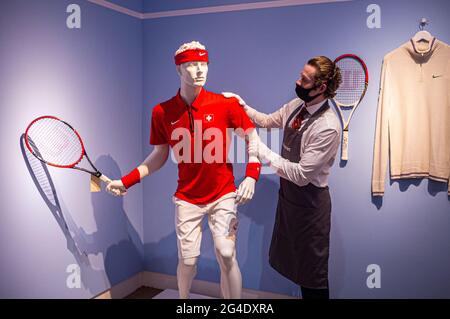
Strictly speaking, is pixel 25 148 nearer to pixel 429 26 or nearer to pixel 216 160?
pixel 216 160

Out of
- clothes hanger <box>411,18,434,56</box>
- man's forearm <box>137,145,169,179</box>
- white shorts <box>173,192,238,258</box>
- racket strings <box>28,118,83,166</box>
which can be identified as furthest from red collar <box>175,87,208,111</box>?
clothes hanger <box>411,18,434,56</box>

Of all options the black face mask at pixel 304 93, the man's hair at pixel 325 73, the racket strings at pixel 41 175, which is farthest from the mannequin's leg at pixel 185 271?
the man's hair at pixel 325 73

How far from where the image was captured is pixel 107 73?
2771mm

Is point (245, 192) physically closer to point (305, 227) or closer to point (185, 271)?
point (305, 227)

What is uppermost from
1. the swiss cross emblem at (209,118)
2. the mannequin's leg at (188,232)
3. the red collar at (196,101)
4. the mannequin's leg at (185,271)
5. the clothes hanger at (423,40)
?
the clothes hanger at (423,40)

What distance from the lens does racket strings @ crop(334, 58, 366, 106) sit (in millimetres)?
2500

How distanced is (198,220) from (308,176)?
68 cm

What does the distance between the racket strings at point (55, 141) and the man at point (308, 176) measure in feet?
3.85

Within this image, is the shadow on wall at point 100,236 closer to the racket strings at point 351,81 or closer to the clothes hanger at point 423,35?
the racket strings at point 351,81

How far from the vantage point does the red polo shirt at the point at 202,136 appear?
6.80 feet

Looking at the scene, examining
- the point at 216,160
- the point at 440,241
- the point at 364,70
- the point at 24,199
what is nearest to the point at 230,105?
the point at 216,160

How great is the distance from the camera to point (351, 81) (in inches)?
99.2

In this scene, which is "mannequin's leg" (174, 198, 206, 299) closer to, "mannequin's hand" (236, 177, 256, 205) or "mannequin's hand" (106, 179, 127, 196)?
"mannequin's hand" (236, 177, 256, 205)

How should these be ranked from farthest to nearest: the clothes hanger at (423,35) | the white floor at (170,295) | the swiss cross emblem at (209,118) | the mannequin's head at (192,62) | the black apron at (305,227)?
the white floor at (170,295) < the clothes hanger at (423,35) < the black apron at (305,227) < the swiss cross emblem at (209,118) < the mannequin's head at (192,62)
